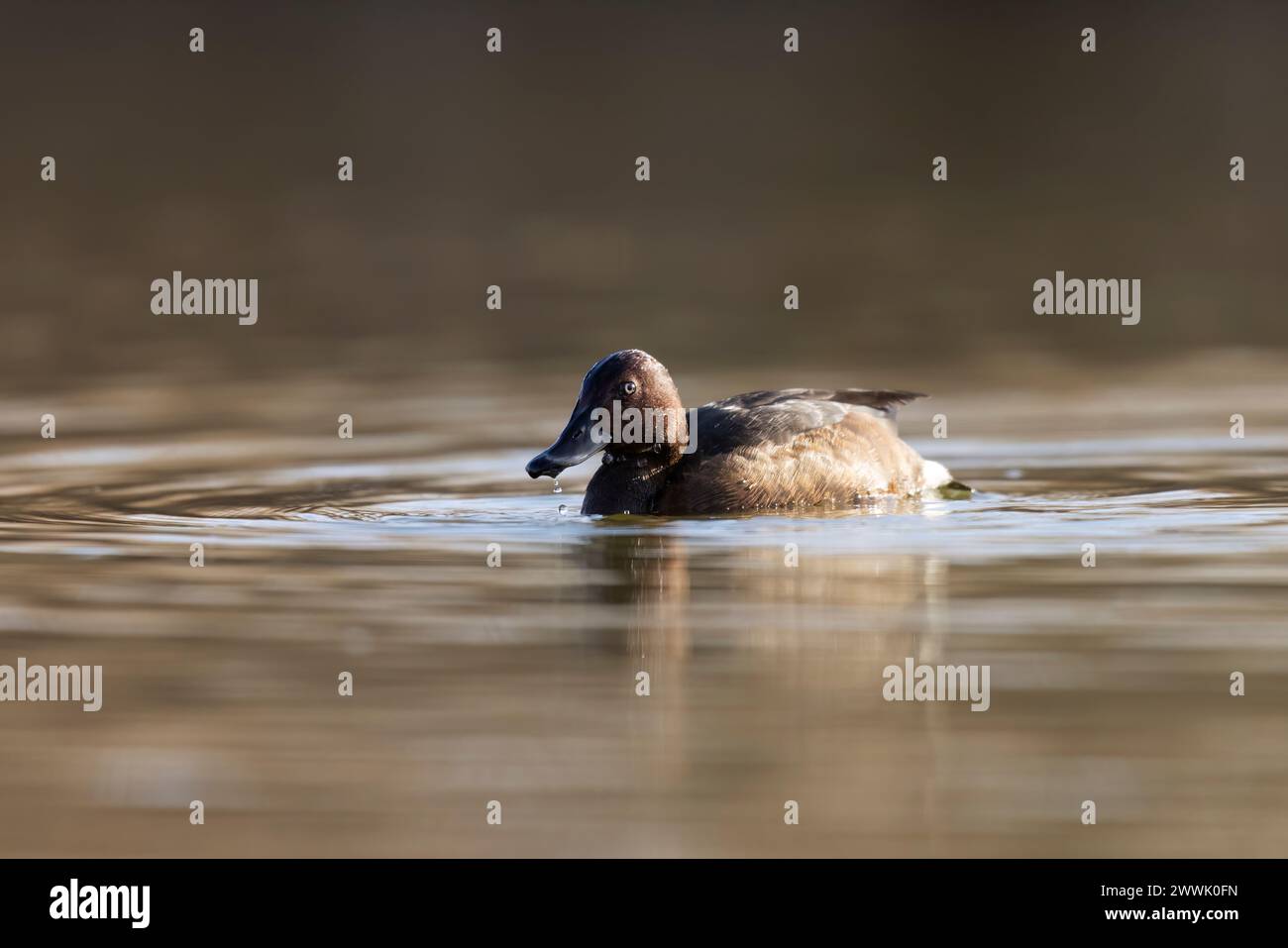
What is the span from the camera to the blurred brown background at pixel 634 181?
1908 cm

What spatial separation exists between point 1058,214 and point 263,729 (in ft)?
55.2

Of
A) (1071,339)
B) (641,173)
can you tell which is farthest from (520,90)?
(1071,339)

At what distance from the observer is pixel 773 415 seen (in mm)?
11781

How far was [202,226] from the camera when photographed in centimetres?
2262

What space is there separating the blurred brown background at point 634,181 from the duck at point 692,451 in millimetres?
5668

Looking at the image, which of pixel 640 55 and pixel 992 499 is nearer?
pixel 992 499

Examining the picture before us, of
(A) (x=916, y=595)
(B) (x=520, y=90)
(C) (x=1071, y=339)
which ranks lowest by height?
(A) (x=916, y=595)

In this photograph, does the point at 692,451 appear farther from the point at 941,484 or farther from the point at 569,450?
the point at 941,484

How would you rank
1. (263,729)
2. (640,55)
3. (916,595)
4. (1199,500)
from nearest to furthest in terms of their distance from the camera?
1. (263,729)
2. (916,595)
3. (1199,500)
4. (640,55)

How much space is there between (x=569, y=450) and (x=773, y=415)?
115 cm

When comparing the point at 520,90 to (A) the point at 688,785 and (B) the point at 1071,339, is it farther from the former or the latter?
(A) the point at 688,785
